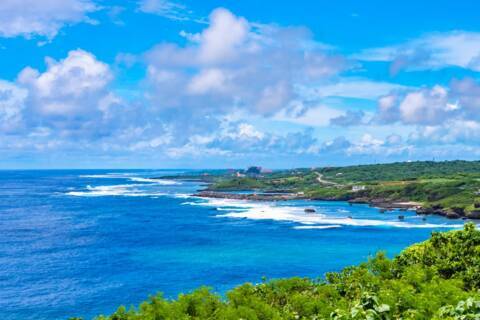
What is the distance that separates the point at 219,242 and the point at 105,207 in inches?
3263

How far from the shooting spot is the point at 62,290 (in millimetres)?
74625

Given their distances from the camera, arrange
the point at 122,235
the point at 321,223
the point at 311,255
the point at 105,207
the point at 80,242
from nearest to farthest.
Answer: the point at 311,255 < the point at 80,242 < the point at 122,235 < the point at 321,223 < the point at 105,207

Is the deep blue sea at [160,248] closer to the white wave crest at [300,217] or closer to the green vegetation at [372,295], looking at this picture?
the white wave crest at [300,217]

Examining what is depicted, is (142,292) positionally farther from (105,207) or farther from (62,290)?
(105,207)

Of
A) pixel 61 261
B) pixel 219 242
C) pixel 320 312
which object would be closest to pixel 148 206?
pixel 219 242

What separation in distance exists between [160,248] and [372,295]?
86.2 metres

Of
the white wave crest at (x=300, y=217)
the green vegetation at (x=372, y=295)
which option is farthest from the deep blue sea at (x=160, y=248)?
the green vegetation at (x=372, y=295)

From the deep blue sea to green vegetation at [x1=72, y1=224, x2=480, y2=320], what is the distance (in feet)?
111

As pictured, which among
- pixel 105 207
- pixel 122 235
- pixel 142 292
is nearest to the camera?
pixel 142 292

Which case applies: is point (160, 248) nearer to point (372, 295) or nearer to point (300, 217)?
point (300, 217)

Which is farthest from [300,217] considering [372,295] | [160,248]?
[372,295]

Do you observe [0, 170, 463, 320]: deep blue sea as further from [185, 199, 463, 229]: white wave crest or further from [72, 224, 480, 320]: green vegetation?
[72, 224, 480, 320]: green vegetation

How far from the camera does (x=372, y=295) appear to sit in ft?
88.6

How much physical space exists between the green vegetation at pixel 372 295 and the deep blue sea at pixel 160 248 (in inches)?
1335
